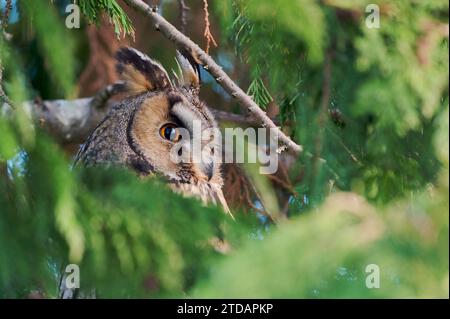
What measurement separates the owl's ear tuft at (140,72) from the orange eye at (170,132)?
190 mm

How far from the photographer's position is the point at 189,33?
13.1ft

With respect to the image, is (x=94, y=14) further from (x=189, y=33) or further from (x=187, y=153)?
Answer: (x=189, y=33)

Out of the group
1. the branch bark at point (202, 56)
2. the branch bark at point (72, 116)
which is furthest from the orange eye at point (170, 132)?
the branch bark at point (72, 116)

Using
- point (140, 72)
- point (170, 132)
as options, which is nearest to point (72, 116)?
point (140, 72)

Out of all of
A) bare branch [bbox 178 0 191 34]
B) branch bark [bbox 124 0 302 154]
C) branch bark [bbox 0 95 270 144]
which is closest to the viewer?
branch bark [bbox 124 0 302 154]

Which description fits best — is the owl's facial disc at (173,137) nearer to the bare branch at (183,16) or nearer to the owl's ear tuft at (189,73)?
the owl's ear tuft at (189,73)

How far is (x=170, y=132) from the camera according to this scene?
2.83 m

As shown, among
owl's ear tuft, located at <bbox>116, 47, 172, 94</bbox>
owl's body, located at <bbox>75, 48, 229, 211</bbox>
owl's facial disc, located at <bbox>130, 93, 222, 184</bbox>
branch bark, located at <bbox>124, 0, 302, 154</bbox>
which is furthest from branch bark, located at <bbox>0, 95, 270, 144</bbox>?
branch bark, located at <bbox>124, 0, 302, 154</bbox>

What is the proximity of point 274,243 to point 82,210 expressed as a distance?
0.52 meters

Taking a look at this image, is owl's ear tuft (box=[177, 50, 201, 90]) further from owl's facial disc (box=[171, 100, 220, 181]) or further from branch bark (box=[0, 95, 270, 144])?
branch bark (box=[0, 95, 270, 144])

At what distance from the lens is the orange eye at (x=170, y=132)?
282cm

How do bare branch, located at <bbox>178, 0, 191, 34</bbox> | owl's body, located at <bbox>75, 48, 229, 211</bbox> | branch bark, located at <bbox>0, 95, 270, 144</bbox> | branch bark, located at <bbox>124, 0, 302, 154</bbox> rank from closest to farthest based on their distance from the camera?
branch bark, located at <bbox>124, 0, 302, 154</bbox>, owl's body, located at <bbox>75, 48, 229, 211</bbox>, bare branch, located at <bbox>178, 0, 191, 34</bbox>, branch bark, located at <bbox>0, 95, 270, 144</bbox>

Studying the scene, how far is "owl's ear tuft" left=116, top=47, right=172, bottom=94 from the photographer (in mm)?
2928

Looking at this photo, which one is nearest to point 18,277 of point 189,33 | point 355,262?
point 355,262
